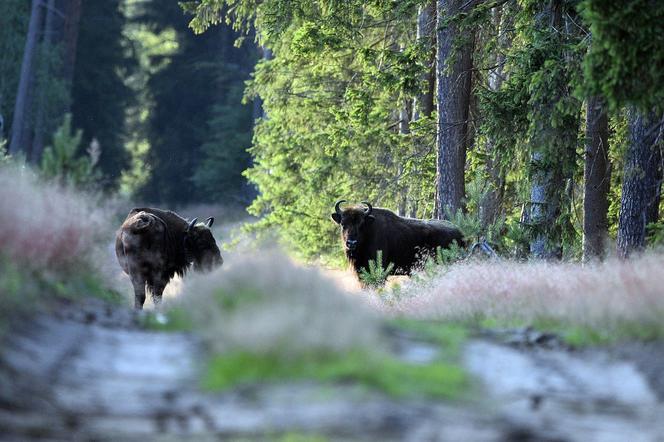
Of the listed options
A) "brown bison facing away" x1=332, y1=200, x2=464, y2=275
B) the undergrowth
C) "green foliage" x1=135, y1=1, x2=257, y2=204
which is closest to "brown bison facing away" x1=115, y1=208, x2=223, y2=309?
"brown bison facing away" x1=332, y1=200, x2=464, y2=275

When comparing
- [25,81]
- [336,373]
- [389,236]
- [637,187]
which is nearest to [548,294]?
[637,187]

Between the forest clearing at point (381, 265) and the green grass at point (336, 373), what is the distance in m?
0.02

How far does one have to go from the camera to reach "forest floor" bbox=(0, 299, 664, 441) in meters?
6.39

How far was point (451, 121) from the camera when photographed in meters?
21.3

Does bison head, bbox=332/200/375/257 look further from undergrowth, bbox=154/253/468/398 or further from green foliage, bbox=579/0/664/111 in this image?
undergrowth, bbox=154/253/468/398

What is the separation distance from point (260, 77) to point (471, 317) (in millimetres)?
18652

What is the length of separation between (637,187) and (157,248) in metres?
7.49

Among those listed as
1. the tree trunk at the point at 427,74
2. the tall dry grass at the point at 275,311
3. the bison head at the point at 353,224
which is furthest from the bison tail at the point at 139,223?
the tree trunk at the point at 427,74

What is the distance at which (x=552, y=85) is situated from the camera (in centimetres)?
1560

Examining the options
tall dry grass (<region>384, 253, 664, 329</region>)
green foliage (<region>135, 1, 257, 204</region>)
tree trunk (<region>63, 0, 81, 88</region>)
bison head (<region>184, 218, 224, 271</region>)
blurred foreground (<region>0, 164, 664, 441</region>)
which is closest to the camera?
blurred foreground (<region>0, 164, 664, 441</region>)

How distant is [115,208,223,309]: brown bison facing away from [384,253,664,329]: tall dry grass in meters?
4.15

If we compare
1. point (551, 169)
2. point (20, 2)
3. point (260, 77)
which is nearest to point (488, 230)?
point (551, 169)

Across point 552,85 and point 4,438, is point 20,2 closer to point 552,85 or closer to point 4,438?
point 552,85

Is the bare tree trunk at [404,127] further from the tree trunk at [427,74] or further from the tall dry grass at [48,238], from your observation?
the tall dry grass at [48,238]
